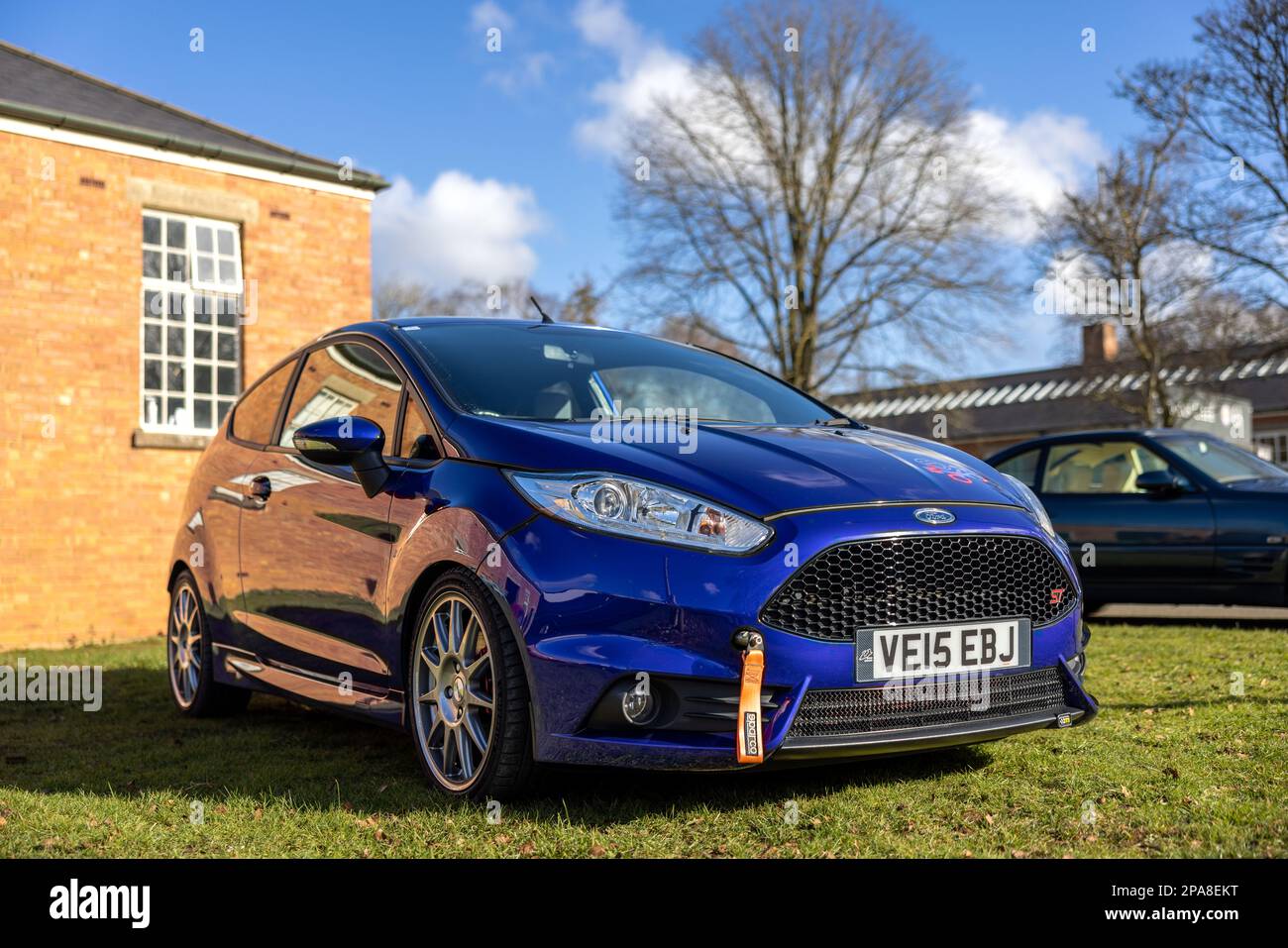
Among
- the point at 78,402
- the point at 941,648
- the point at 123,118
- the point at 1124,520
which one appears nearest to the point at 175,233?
the point at 123,118

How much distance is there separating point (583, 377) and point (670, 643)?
1648mm

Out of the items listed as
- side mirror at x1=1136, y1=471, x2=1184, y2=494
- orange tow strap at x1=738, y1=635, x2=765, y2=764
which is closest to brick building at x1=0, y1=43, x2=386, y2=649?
side mirror at x1=1136, y1=471, x2=1184, y2=494

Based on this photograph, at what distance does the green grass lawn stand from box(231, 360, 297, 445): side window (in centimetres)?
145

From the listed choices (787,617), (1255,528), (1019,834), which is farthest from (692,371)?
(1255,528)

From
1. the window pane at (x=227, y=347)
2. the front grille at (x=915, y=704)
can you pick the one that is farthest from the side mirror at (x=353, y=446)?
the window pane at (x=227, y=347)

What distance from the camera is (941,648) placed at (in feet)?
12.8

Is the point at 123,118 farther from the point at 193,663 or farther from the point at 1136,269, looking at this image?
the point at 1136,269

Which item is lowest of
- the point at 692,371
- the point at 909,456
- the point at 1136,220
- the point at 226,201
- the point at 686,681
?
the point at 686,681

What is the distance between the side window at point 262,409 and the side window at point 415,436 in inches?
55.3

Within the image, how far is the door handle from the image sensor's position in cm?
564

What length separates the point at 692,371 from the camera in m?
5.46

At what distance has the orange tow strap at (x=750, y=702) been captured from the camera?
12.0ft
